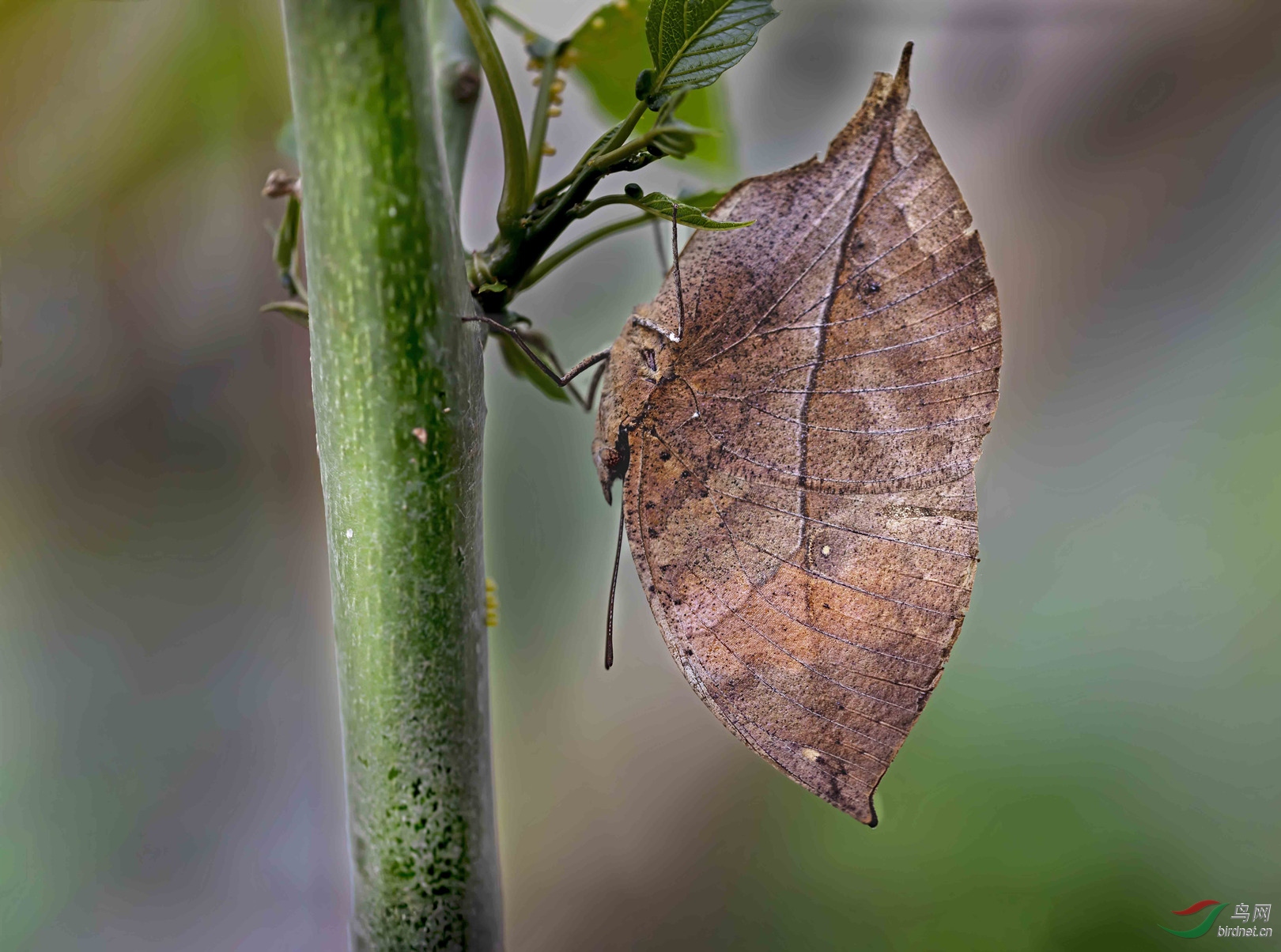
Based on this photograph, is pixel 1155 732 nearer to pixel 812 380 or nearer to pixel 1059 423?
pixel 1059 423

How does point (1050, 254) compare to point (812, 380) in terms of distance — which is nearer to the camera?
point (812, 380)

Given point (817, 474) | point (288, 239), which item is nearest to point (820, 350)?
point (817, 474)

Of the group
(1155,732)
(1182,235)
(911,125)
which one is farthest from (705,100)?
(1155,732)

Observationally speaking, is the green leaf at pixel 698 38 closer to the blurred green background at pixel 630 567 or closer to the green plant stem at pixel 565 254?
the green plant stem at pixel 565 254

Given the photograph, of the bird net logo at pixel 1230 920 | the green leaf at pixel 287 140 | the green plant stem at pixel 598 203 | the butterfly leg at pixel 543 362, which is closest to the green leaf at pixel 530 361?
the butterfly leg at pixel 543 362

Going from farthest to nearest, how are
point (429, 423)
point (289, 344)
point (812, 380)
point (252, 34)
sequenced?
point (289, 344)
point (252, 34)
point (812, 380)
point (429, 423)
